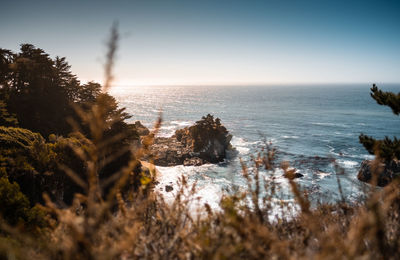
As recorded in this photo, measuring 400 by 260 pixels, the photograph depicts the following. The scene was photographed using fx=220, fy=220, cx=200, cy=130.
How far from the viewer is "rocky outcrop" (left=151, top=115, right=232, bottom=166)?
37531 millimetres

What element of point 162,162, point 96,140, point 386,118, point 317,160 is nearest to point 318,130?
point 317,160

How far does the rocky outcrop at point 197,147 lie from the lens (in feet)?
123

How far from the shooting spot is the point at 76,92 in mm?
28438

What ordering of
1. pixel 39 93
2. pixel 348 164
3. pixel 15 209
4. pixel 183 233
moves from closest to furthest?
pixel 183 233 → pixel 15 209 → pixel 39 93 → pixel 348 164

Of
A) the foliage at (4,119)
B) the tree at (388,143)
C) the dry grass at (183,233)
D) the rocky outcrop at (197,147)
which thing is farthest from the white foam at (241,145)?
the dry grass at (183,233)

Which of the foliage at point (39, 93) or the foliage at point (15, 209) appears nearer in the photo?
the foliage at point (15, 209)

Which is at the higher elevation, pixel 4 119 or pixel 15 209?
pixel 4 119

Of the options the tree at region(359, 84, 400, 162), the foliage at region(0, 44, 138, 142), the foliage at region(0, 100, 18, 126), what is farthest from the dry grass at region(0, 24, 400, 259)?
the foliage at region(0, 44, 138, 142)

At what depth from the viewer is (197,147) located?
4069 cm

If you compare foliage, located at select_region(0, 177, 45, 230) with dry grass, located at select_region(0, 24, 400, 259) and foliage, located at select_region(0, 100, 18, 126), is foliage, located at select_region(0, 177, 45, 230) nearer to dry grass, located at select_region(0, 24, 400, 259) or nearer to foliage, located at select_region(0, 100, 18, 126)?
dry grass, located at select_region(0, 24, 400, 259)

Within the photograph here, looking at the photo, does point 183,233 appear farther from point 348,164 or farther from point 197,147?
point 348,164

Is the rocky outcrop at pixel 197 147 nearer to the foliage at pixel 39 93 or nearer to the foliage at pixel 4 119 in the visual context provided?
the foliage at pixel 39 93

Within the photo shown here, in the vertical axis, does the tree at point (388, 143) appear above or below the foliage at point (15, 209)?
above

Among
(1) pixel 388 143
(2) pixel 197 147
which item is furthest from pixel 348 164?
(1) pixel 388 143
